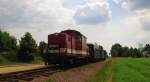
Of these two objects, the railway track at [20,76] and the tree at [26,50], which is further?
the tree at [26,50]

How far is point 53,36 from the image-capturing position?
38.6 meters

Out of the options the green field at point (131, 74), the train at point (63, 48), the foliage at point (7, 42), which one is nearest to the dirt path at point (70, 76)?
the green field at point (131, 74)

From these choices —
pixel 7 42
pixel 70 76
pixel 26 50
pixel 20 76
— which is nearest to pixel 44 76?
Answer: pixel 20 76

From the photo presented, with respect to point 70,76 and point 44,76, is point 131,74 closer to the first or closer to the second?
point 70,76

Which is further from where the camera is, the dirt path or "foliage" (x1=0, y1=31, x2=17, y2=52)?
"foliage" (x1=0, y1=31, x2=17, y2=52)

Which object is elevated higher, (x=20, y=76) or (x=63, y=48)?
(x=63, y=48)

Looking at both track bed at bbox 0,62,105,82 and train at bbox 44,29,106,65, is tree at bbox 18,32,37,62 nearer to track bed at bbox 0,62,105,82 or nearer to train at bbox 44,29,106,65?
train at bbox 44,29,106,65

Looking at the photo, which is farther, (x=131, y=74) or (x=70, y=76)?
(x=131, y=74)

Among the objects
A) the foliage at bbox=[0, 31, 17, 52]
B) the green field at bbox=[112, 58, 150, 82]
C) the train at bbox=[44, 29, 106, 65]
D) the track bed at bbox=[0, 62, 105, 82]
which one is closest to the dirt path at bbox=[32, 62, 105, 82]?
the track bed at bbox=[0, 62, 105, 82]

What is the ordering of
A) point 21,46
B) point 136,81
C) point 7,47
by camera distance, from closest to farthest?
point 136,81, point 21,46, point 7,47

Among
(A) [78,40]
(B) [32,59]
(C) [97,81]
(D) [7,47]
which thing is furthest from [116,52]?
(C) [97,81]

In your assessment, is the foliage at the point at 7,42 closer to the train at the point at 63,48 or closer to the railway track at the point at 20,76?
the train at the point at 63,48

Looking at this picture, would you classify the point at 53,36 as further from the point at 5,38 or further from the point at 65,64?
the point at 5,38

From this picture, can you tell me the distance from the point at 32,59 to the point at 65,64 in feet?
95.9
